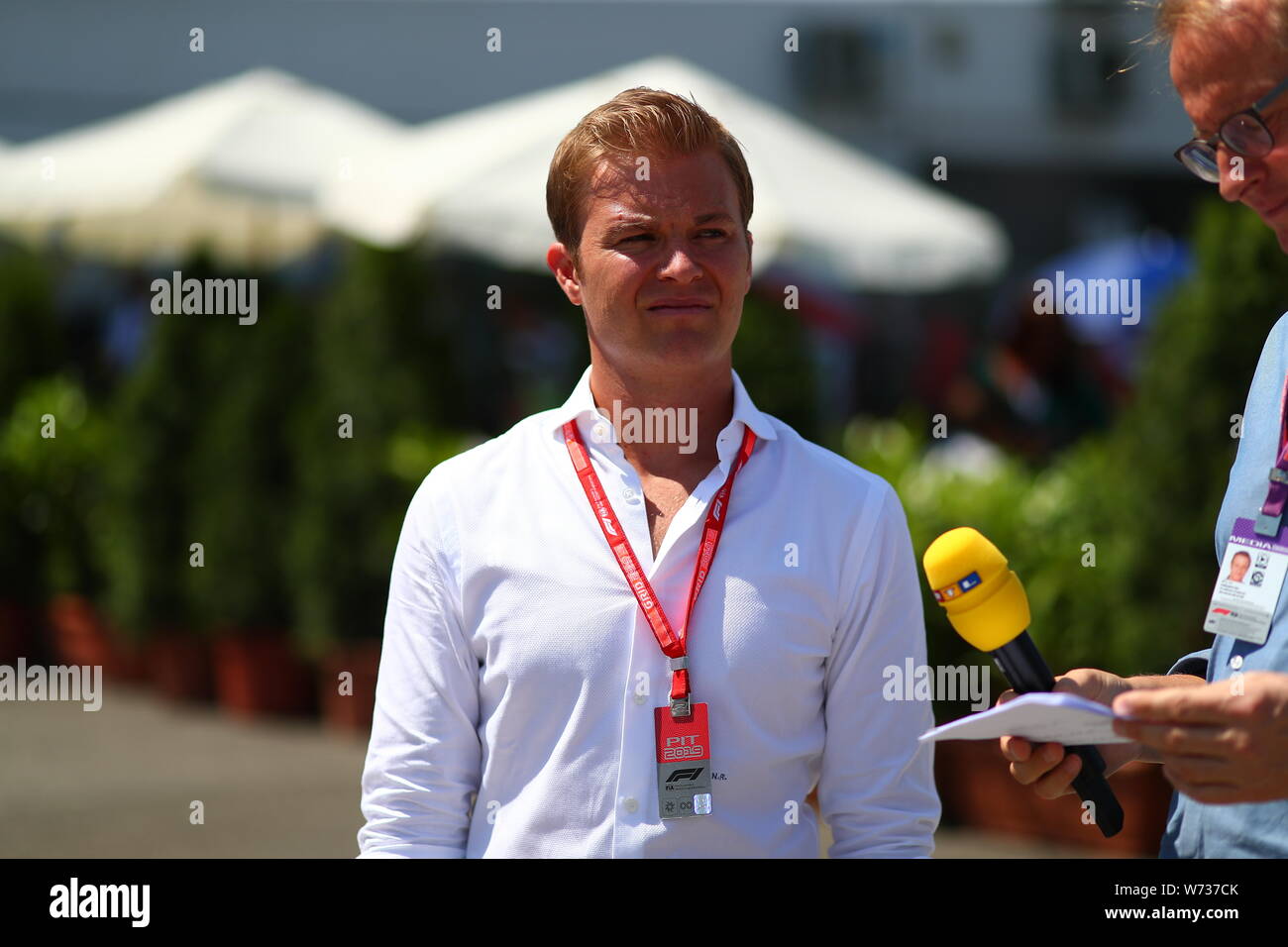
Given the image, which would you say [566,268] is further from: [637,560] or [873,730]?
[873,730]

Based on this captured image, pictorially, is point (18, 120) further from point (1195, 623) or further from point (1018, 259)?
point (1195, 623)

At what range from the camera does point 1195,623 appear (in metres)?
5.75

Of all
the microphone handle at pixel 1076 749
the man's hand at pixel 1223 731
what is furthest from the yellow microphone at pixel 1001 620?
the man's hand at pixel 1223 731

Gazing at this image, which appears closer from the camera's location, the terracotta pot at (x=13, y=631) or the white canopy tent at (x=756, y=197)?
the white canopy tent at (x=756, y=197)

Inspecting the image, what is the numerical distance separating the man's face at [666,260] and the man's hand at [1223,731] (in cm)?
92

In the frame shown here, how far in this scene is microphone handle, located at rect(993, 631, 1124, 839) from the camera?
217cm

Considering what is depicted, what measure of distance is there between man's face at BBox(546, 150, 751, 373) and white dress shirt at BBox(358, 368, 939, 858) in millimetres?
252

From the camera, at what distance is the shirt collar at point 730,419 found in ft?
8.41

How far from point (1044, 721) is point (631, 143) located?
45.1 inches
